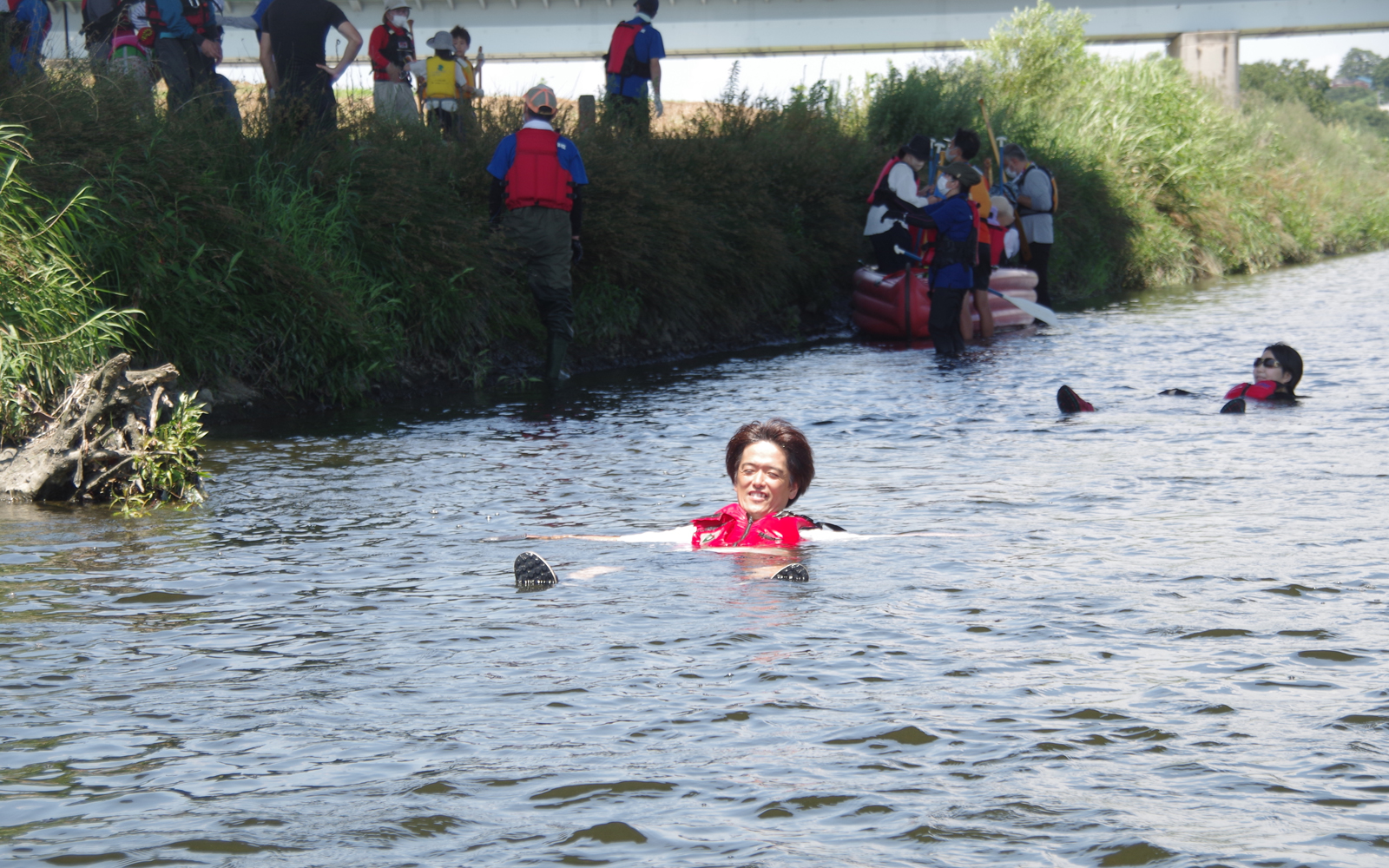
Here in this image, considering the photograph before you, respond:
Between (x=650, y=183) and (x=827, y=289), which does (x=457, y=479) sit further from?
(x=827, y=289)

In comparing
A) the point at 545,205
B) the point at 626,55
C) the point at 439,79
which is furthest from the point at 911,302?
the point at 439,79

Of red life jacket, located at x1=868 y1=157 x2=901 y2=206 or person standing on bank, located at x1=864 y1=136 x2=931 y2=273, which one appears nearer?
person standing on bank, located at x1=864 y1=136 x2=931 y2=273

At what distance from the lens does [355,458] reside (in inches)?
376

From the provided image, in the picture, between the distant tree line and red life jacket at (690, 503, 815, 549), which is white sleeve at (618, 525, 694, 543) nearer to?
red life jacket at (690, 503, 815, 549)

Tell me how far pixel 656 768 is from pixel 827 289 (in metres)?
16.2

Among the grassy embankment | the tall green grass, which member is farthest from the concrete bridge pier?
the tall green grass

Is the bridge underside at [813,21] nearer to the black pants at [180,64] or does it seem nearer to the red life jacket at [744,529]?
the black pants at [180,64]

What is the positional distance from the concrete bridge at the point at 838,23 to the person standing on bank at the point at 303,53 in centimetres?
3128

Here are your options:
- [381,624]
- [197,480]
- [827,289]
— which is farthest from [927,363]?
[381,624]

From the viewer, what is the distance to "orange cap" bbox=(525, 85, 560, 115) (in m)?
12.8

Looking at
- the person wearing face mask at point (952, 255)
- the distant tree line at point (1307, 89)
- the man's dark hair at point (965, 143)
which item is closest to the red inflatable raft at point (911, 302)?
the person wearing face mask at point (952, 255)

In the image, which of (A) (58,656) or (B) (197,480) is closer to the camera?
(A) (58,656)

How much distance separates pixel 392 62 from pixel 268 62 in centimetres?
241

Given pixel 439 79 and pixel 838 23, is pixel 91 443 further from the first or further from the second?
pixel 838 23
